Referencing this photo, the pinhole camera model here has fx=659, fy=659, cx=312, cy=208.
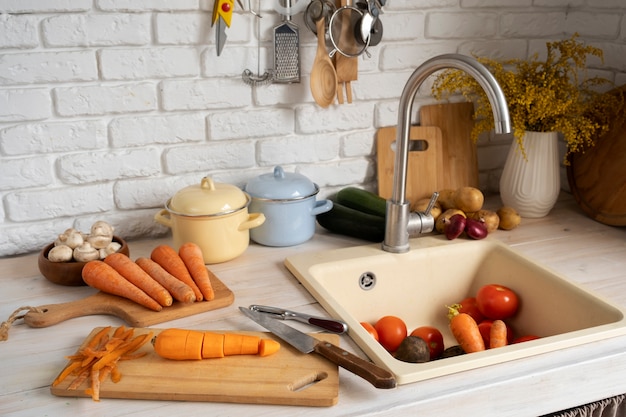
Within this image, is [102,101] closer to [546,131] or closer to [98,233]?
[98,233]

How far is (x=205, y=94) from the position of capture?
4.65 feet

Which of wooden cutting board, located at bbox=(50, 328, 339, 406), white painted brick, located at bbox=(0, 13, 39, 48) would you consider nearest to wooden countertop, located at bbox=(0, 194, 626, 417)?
wooden cutting board, located at bbox=(50, 328, 339, 406)

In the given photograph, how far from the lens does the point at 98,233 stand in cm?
124

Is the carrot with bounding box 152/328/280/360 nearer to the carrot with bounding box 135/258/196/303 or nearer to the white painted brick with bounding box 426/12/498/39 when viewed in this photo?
the carrot with bounding box 135/258/196/303

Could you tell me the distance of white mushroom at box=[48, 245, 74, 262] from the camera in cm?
121

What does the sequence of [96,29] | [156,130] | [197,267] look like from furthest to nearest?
[156,130]
[96,29]
[197,267]

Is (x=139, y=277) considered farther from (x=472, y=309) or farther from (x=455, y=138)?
(x=455, y=138)

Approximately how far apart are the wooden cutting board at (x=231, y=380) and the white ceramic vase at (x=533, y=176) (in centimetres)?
83

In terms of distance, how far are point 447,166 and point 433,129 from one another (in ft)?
0.34

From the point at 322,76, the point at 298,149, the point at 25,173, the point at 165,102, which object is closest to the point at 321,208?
the point at 298,149

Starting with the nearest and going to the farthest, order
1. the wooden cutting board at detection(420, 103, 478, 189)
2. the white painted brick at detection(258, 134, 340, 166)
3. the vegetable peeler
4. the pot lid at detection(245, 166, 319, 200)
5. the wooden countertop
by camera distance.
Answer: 1. the wooden countertop
2. the vegetable peeler
3. the pot lid at detection(245, 166, 319, 200)
4. the white painted brick at detection(258, 134, 340, 166)
5. the wooden cutting board at detection(420, 103, 478, 189)

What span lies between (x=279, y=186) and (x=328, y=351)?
507 mm

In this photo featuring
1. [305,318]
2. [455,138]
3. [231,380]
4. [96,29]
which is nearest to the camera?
[231,380]

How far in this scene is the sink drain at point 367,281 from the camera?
4.42 feet
